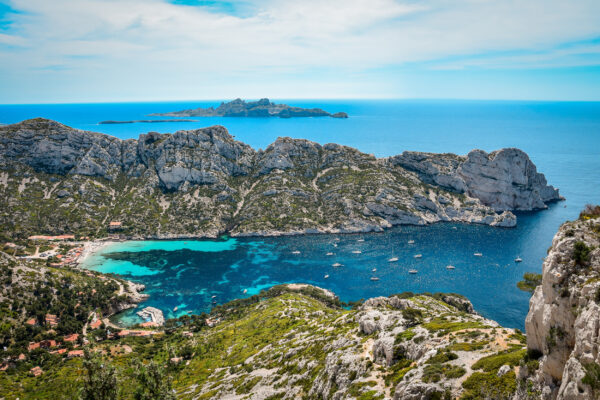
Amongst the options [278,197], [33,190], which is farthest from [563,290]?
[33,190]

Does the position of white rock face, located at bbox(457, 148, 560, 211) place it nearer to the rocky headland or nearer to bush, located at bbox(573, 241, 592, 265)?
the rocky headland

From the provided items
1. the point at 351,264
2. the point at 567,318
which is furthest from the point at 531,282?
the point at 351,264

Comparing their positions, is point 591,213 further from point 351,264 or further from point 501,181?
point 501,181

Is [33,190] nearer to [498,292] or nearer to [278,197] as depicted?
[278,197]

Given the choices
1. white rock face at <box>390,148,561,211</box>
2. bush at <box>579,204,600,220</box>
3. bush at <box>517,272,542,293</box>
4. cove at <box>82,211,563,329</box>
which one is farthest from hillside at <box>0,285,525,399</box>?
white rock face at <box>390,148,561,211</box>

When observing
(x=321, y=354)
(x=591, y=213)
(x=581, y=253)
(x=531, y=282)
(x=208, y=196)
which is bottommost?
(x=321, y=354)

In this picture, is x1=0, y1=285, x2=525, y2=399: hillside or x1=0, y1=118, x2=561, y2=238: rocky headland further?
x1=0, y1=118, x2=561, y2=238: rocky headland
